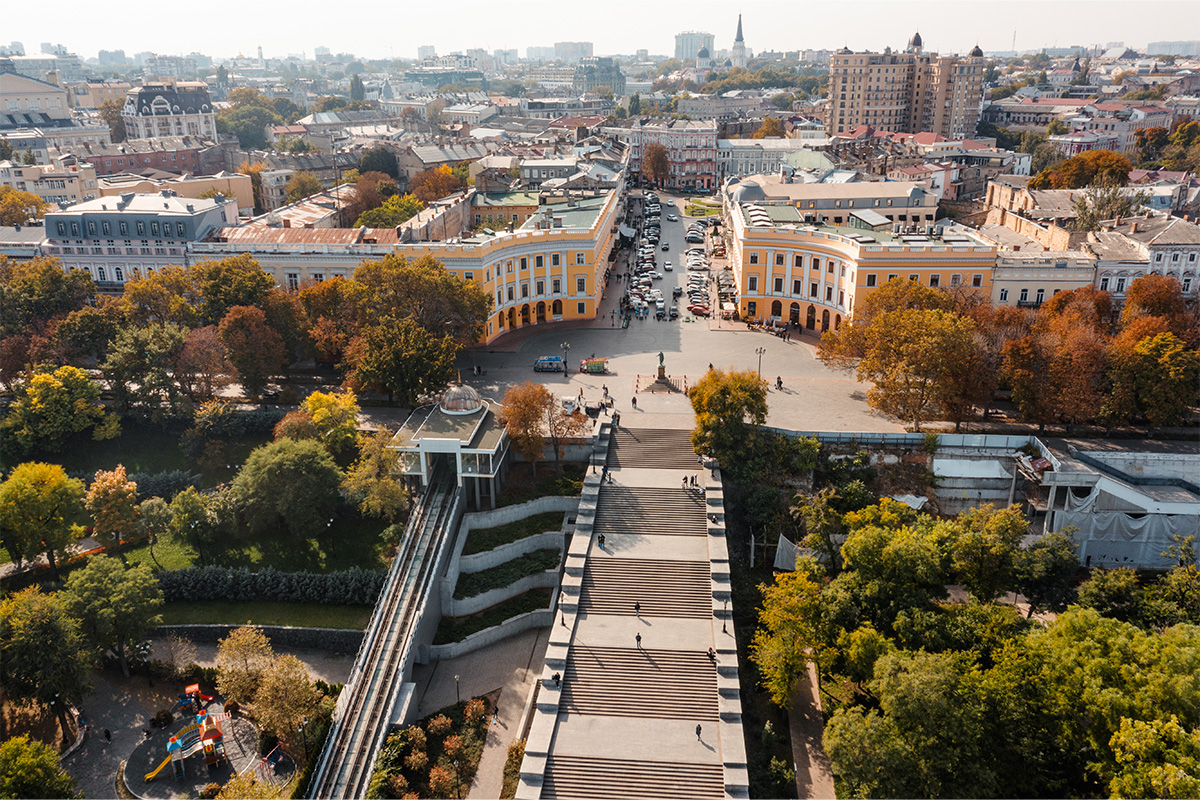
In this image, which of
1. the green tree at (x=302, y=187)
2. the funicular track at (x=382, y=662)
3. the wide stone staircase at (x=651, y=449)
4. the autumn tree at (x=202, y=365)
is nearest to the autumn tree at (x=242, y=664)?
the funicular track at (x=382, y=662)

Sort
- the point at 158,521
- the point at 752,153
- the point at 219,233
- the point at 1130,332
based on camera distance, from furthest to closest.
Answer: the point at 752,153
the point at 219,233
the point at 1130,332
the point at 158,521

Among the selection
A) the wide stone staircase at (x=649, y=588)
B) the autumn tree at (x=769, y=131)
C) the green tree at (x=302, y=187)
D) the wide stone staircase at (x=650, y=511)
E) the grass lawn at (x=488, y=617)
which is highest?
the autumn tree at (x=769, y=131)

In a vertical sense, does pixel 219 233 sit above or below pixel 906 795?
above

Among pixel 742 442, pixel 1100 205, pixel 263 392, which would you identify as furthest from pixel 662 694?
pixel 1100 205

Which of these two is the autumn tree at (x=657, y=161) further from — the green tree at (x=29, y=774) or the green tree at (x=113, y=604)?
the green tree at (x=29, y=774)

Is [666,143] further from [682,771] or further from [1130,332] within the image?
[682,771]

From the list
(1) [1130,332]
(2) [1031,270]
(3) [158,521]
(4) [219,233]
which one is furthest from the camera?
(4) [219,233]

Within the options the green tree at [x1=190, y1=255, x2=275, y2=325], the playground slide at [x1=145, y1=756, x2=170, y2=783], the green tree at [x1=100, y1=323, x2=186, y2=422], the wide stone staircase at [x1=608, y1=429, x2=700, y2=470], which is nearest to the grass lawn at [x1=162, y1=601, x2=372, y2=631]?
the playground slide at [x1=145, y1=756, x2=170, y2=783]
